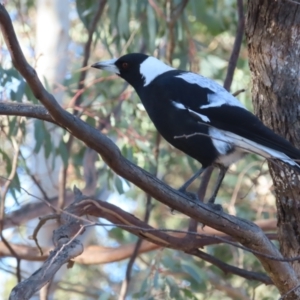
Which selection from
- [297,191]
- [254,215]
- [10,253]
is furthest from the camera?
[254,215]

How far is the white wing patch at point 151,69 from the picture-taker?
2627 millimetres

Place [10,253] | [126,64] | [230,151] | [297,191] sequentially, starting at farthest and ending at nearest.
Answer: [10,253] < [126,64] < [230,151] < [297,191]

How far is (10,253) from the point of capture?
3.06 m

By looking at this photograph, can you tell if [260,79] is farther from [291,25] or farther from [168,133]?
[168,133]

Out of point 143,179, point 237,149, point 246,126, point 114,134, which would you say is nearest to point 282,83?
point 246,126

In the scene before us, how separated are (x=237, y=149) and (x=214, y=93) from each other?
23cm

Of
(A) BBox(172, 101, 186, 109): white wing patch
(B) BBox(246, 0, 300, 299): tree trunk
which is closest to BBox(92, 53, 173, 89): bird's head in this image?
(A) BBox(172, 101, 186, 109): white wing patch

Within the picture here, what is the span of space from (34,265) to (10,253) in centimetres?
125

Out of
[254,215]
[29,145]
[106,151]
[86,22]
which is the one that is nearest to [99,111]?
[86,22]

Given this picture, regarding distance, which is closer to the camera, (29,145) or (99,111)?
(99,111)

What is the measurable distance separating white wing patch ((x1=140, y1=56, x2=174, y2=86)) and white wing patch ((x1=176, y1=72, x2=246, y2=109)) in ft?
0.42

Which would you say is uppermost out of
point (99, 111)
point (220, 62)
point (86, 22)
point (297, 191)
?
point (220, 62)

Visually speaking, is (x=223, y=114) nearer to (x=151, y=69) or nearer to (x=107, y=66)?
(x=151, y=69)

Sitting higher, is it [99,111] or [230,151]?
[99,111]
